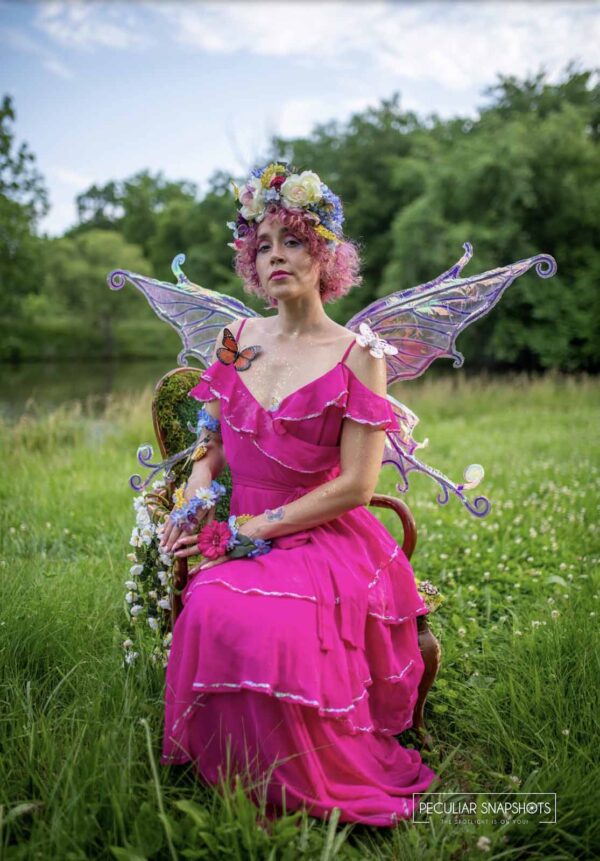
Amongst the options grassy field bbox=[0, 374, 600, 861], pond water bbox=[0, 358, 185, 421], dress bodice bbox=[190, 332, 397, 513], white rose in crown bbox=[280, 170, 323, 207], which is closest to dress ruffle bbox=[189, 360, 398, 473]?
dress bodice bbox=[190, 332, 397, 513]

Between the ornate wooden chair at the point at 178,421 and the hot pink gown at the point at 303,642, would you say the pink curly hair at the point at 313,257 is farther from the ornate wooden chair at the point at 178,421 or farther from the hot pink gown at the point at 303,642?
the ornate wooden chair at the point at 178,421

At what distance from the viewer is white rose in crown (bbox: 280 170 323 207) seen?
2.19 meters

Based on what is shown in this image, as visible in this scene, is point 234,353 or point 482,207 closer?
point 234,353

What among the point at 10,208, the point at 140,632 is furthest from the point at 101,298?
the point at 140,632

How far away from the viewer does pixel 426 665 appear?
2432mm

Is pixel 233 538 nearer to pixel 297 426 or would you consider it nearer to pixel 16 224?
pixel 297 426

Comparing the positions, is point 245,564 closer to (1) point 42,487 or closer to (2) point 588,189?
(1) point 42,487

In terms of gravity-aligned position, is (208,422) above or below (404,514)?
above

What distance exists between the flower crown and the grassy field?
174 cm

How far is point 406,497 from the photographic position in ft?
18.0

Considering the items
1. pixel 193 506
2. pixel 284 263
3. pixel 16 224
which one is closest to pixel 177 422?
pixel 193 506

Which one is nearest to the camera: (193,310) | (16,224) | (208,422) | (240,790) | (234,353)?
(240,790)

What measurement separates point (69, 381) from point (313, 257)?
20.4 m

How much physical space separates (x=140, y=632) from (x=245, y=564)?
2.81 feet
